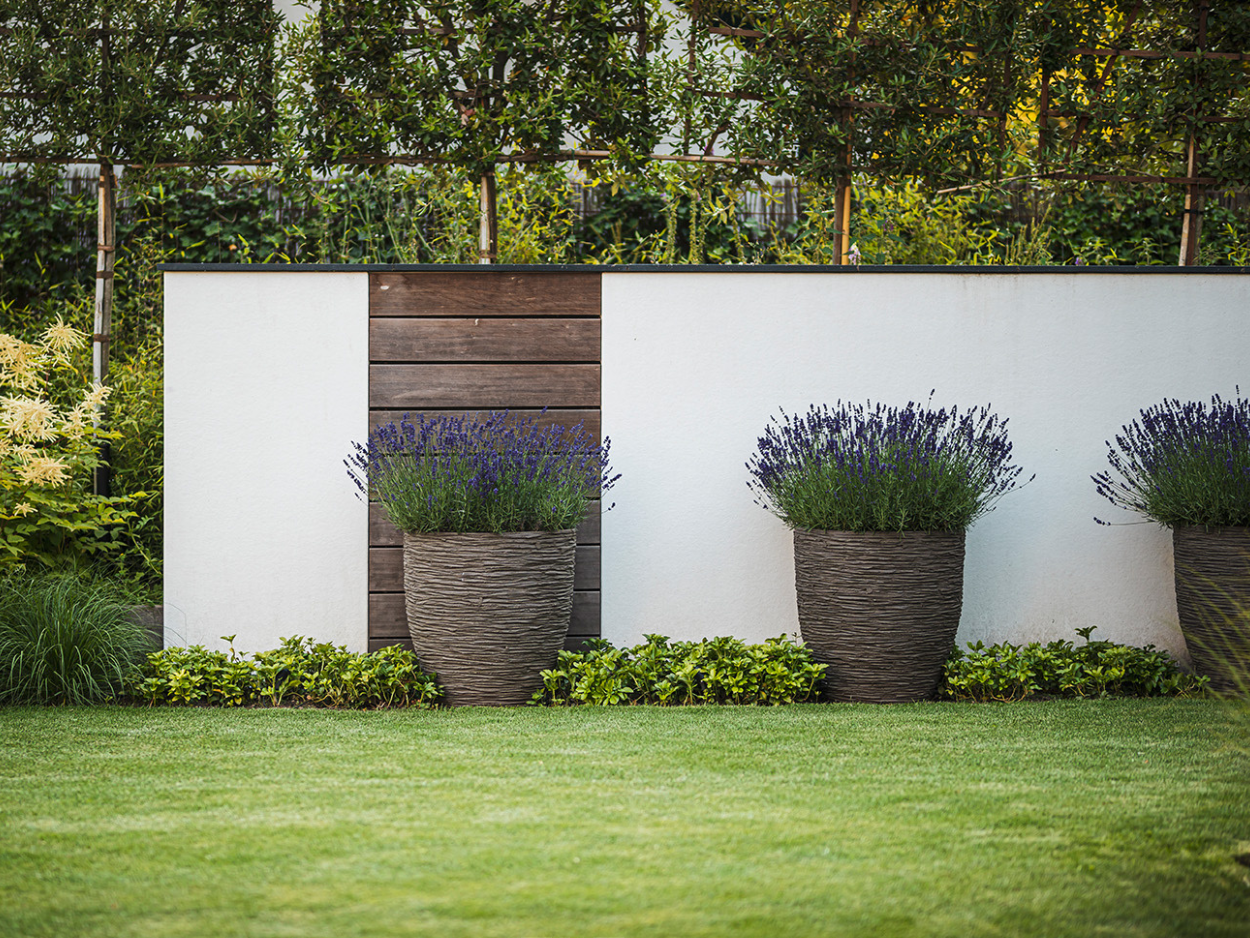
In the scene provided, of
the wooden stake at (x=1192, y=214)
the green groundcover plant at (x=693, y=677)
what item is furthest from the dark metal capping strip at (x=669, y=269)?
the green groundcover plant at (x=693, y=677)

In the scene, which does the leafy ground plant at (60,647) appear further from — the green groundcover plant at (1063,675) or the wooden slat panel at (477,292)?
the green groundcover plant at (1063,675)

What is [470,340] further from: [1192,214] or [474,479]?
[1192,214]

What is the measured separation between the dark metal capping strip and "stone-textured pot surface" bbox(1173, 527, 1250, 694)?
1.19m

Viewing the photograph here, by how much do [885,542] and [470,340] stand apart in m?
1.90

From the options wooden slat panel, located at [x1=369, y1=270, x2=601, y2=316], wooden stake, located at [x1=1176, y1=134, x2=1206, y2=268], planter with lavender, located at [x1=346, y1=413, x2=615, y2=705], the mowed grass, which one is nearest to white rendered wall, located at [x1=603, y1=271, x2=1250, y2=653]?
wooden slat panel, located at [x1=369, y1=270, x2=601, y2=316]

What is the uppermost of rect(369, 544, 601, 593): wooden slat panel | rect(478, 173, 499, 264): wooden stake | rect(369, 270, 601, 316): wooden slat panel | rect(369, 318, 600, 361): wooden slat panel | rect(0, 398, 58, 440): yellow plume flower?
rect(478, 173, 499, 264): wooden stake

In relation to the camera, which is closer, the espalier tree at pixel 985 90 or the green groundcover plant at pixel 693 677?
the green groundcover plant at pixel 693 677

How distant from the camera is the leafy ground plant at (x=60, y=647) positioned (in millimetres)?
4129

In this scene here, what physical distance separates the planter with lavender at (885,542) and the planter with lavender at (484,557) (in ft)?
3.09

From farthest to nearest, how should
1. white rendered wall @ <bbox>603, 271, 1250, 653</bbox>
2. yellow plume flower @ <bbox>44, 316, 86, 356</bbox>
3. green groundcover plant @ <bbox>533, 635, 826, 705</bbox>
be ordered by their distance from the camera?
1. yellow plume flower @ <bbox>44, 316, 86, 356</bbox>
2. white rendered wall @ <bbox>603, 271, 1250, 653</bbox>
3. green groundcover plant @ <bbox>533, 635, 826, 705</bbox>

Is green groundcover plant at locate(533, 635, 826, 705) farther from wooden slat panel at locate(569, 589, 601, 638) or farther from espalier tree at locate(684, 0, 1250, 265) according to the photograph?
espalier tree at locate(684, 0, 1250, 265)

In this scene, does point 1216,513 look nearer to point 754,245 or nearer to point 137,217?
point 754,245

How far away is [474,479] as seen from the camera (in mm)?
4027

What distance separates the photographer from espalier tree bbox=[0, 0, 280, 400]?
4.96 metres
